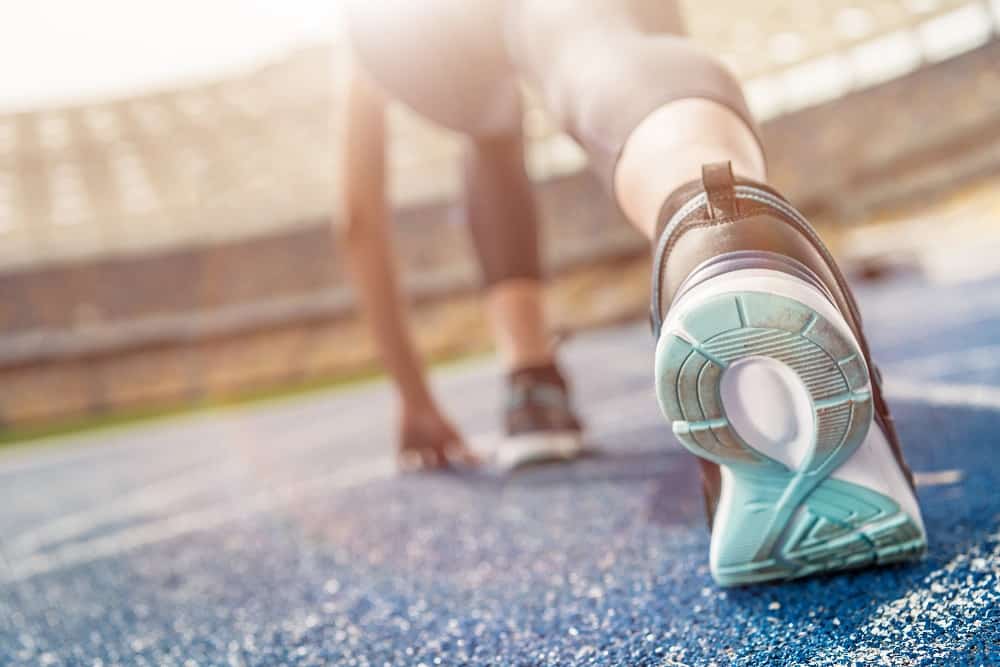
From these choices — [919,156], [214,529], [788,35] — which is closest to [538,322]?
[214,529]

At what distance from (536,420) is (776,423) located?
3.10 ft

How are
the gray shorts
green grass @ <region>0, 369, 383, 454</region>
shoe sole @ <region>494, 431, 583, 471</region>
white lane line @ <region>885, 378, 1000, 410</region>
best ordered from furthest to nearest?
1. green grass @ <region>0, 369, 383, 454</region>
2. shoe sole @ <region>494, 431, 583, 471</region>
3. white lane line @ <region>885, 378, 1000, 410</region>
4. the gray shorts

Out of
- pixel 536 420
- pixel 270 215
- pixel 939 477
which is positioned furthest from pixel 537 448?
pixel 270 215

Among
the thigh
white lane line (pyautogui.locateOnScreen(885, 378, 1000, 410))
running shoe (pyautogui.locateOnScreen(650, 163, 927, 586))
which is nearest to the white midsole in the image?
running shoe (pyautogui.locateOnScreen(650, 163, 927, 586))

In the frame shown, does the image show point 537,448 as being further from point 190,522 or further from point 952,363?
point 952,363

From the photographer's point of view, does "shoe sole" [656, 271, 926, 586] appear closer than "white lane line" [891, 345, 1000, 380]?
Yes

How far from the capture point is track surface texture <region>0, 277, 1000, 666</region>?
66 centimetres

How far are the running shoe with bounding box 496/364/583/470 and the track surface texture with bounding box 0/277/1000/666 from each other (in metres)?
0.04

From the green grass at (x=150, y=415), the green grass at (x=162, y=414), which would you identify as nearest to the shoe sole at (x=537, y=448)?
the green grass at (x=162, y=414)

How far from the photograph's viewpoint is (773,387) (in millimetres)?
631

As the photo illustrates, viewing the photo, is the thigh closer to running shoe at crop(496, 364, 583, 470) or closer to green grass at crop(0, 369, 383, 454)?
running shoe at crop(496, 364, 583, 470)

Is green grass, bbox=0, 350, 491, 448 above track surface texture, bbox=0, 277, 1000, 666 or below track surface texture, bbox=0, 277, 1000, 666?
below

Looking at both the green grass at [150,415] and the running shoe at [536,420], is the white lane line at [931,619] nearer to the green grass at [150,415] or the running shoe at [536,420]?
the running shoe at [536,420]

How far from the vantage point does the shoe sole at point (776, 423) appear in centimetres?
58
